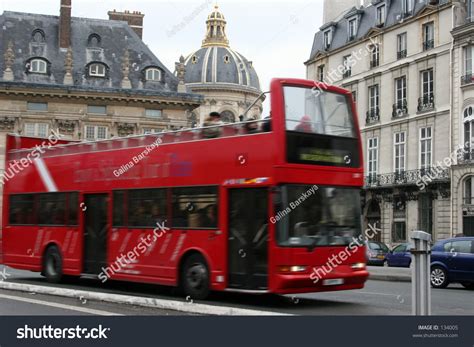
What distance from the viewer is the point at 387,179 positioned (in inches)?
2025

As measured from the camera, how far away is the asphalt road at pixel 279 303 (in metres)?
13.2

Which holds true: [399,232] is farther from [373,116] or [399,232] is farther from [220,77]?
[220,77]

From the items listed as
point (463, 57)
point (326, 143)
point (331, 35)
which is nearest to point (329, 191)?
point (326, 143)

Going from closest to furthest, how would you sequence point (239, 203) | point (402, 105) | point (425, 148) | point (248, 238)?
point (248, 238) < point (239, 203) < point (425, 148) < point (402, 105)

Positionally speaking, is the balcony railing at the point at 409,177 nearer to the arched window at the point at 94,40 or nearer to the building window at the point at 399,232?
the building window at the point at 399,232

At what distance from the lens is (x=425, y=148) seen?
159ft

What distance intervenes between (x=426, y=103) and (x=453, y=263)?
27760mm

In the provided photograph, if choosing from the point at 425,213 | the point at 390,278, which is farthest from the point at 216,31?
the point at 390,278

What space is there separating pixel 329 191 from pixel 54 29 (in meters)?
Result: 51.9

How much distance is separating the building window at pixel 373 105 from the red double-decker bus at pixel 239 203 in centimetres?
3698

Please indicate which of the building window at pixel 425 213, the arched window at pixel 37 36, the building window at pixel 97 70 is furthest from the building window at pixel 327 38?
the arched window at pixel 37 36

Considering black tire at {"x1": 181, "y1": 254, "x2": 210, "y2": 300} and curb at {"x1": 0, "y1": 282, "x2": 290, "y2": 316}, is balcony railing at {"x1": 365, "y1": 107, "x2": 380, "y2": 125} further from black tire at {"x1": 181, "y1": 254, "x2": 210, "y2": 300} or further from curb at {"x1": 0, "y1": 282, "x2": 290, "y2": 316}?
curb at {"x1": 0, "y1": 282, "x2": 290, "y2": 316}

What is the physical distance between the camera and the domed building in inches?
4678

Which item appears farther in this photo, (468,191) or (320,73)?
(320,73)
